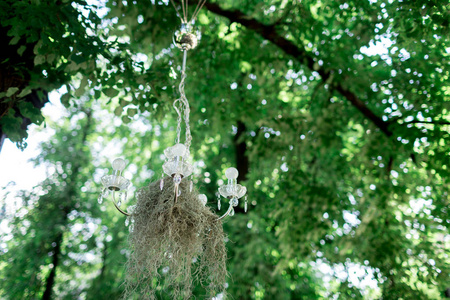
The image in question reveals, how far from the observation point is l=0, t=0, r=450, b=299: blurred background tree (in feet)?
12.1

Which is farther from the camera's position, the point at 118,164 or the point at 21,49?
the point at 21,49

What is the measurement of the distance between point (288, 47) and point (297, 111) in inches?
37.7

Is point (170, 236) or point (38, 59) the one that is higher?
point (38, 59)

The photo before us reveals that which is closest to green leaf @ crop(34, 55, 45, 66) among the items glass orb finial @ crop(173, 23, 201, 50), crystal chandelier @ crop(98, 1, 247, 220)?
glass orb finial @ crop(173, 23, 201, 50)

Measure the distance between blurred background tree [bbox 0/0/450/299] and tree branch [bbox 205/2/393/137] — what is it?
0.05 feet

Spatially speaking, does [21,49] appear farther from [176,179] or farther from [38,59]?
[176,179]

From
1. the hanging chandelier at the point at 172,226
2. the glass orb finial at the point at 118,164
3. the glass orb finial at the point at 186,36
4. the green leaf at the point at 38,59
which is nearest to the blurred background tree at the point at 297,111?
the green leaf at the point at 38,59

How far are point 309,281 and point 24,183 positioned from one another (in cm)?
558

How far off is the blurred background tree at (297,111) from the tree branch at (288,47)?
17mm

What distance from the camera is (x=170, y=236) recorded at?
2.06 m

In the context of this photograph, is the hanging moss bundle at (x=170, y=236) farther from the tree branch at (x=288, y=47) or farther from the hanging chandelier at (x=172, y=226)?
the tree branch at (x=288, y=47)

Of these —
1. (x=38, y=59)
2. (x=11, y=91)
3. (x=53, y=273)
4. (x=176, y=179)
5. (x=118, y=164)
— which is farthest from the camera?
(x=53, y=273)

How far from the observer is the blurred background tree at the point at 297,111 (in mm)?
3695

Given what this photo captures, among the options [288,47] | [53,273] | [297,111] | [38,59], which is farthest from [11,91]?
[53,273]
